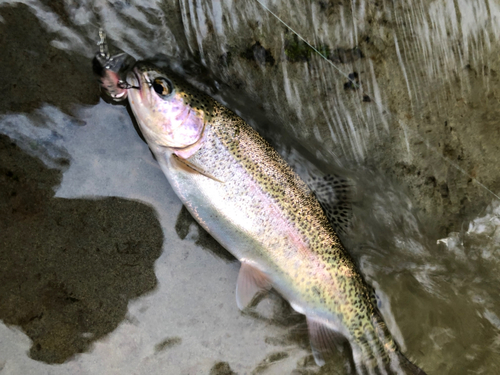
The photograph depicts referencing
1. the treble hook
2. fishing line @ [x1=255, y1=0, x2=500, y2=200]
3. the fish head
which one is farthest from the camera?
fishing line @ [x1=255, y1=0, x2=500, y2=200]

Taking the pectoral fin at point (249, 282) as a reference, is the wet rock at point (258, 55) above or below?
above

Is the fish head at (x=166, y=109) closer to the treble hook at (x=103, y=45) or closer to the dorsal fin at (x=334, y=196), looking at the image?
the treble hook at (x=103, y=45)

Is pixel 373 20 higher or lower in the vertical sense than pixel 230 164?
higher

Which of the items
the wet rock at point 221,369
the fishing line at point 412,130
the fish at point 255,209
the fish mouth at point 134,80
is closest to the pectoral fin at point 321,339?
the fish at point 255,209

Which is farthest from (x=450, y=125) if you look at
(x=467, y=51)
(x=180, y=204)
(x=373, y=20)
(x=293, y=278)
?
(x=180, y=204)

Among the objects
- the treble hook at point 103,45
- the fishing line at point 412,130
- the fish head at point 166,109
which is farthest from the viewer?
the fishing line at point 412,130

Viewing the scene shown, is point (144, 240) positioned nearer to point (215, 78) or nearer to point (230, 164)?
point (230, 164)

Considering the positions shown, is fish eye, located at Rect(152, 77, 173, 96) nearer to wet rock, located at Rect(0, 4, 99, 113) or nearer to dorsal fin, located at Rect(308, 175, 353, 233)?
wet rock, located at Rect(0, 4, 99, 113)

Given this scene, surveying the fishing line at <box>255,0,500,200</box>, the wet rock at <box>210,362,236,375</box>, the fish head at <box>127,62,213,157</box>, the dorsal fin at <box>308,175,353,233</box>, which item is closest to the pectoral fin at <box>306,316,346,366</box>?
the wet rock at <box>210,362,236,375</box>
